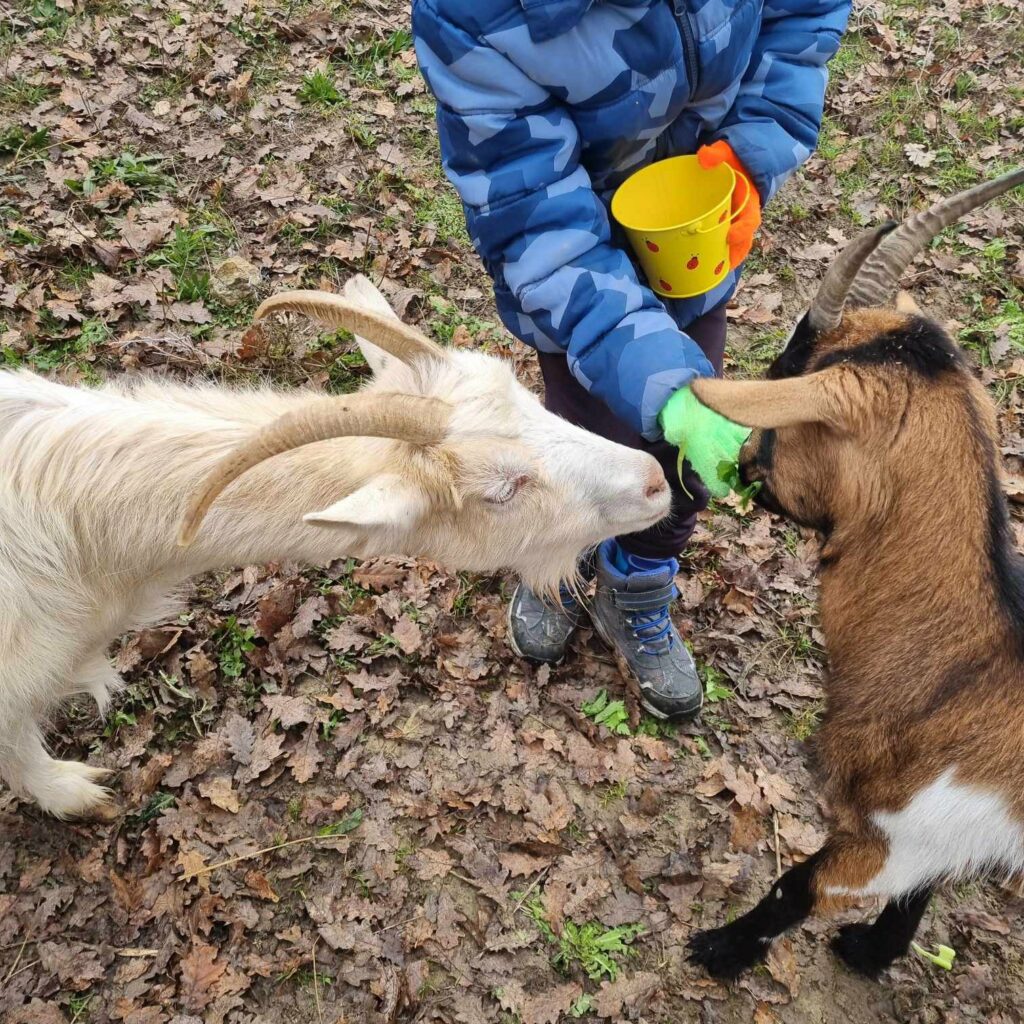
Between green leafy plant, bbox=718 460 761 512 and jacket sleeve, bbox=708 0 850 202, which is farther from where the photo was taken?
jacket sleeve, bbox=708 0 850 202

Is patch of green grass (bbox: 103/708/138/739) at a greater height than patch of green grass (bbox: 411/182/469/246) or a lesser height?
lesser

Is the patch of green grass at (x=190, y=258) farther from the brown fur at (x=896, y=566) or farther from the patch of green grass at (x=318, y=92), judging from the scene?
the brown fur at (x=896, y=566)

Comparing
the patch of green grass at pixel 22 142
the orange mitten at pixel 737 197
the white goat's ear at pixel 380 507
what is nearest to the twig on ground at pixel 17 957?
the white goat's ear at pixel 380 507

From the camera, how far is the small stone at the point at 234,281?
5.51 m

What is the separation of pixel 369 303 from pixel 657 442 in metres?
1.31

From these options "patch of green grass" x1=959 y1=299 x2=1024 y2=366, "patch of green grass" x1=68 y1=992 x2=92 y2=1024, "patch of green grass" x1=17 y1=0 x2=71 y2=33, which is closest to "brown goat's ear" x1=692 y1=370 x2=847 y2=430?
"patch of green grass" x1=68 y1=992 x2=92 y2=1024

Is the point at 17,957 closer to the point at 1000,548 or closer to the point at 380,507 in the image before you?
the point at 380,507

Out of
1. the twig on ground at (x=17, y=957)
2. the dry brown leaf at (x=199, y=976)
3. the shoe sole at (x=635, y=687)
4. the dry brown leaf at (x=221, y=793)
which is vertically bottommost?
the twig on ground at (x=17, y=957)

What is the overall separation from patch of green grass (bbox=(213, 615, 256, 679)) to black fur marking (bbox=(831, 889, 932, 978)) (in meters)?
3.06

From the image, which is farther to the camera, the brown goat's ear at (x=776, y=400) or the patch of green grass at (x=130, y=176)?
the patch of green grass at (x=130, y=176)

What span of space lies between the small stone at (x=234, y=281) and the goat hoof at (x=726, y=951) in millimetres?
4744

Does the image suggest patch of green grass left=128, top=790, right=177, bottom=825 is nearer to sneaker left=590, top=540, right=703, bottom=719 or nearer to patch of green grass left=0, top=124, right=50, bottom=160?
sneaker left=590, top=540, right=703, bottom=719

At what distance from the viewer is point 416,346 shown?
2.92 m

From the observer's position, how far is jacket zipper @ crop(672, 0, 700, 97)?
2.56m
